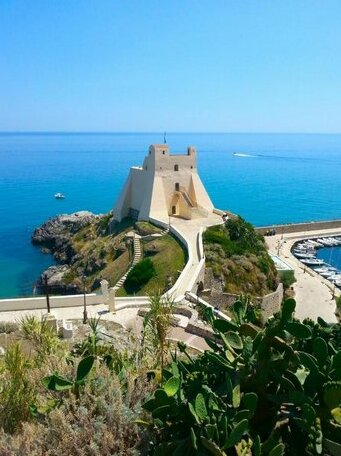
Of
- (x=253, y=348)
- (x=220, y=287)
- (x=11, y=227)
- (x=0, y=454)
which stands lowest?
(x=11, y=227)

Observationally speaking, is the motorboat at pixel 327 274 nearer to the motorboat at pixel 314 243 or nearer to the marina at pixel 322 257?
the marina at pixel 322 257

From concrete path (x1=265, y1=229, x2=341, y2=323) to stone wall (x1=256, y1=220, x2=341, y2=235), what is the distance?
1.64 m

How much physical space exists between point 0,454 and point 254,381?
307cm

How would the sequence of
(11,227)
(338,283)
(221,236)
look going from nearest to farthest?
(221,236) < (338,283) < (11,227)

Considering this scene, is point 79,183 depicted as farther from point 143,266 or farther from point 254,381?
point 254,381

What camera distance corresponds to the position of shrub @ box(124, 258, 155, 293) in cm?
2508

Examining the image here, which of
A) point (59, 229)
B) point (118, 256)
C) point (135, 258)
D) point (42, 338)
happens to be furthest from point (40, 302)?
point (59, 229)

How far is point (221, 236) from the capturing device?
3011 centimetres

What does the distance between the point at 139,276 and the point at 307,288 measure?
47.5 feet

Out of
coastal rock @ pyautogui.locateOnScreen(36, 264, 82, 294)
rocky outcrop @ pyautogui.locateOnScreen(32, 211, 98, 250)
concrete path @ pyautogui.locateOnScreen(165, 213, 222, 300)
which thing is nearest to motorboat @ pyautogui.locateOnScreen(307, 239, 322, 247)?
concrete path @ pyautogui.locateOnScreen(165, 213, 222, 300)

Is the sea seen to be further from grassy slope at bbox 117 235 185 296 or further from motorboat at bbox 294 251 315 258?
motorboat at bbox 294 251 315 258

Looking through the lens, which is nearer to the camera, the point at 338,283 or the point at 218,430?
the point at 218,430

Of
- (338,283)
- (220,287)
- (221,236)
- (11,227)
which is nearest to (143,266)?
(220,287)

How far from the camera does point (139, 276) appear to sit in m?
25.4
